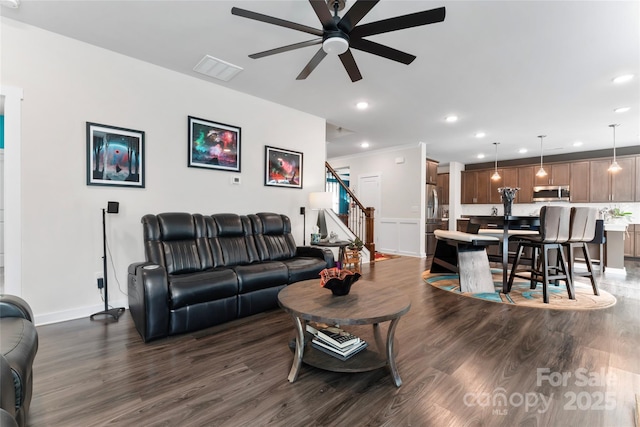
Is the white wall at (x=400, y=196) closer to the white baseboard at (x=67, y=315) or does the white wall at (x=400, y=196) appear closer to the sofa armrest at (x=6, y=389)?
the white baseboard at (x=67, y=315)

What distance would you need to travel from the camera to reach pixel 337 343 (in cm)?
201

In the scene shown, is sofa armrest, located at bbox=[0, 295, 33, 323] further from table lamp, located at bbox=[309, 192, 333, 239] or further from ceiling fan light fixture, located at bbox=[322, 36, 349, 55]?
table lamp, located at bbox=[309, 192, 333, 239]

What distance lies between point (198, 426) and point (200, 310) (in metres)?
1.25

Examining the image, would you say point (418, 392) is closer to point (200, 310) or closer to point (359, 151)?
point (200, 310)

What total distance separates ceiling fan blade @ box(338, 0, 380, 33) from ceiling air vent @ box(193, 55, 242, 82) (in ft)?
5.94

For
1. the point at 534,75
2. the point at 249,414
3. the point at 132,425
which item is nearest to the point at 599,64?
the point at 534,75

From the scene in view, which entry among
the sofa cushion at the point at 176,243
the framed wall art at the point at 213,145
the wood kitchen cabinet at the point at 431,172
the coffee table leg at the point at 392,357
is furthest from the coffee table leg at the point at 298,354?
the wood kitchen cabinet at the point at 431,172

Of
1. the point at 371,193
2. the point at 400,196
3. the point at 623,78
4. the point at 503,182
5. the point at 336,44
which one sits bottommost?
the point at 400,196

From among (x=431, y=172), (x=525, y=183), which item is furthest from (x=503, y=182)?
(x=431, y=172)

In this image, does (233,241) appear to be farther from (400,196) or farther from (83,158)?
(400,196)

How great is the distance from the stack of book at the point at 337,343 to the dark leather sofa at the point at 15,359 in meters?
1.53

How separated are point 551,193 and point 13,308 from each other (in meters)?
9.76

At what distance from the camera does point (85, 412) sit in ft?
5.05

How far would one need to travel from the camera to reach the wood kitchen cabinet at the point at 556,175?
735 centimetres
